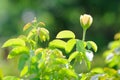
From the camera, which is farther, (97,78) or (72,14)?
(72,14)

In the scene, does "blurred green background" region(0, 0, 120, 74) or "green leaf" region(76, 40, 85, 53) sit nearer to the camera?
"green leaf" region(76, 40, 85, 53)

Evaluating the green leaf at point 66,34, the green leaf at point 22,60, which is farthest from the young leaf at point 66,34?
the green leaf at point 22,60

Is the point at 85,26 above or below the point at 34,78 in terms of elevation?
above

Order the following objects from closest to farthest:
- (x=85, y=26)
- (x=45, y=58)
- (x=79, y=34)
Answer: (x=45, y=58)
(x=85, y=26)
(x=79, y=34)

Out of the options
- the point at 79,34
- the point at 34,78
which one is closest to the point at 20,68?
the point at 34,78

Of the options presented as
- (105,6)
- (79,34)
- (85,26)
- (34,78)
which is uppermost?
(105,6)

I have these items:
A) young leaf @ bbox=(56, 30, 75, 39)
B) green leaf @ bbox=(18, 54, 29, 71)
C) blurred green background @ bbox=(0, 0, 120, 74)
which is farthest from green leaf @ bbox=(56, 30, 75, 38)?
blurred green background @ bbox=(0, 0, 120, 74)

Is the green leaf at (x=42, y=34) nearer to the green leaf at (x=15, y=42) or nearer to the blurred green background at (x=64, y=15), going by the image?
the green leaf at (x=15, y=42)

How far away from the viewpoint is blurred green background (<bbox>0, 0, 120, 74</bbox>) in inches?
376

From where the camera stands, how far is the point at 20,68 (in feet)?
4.34

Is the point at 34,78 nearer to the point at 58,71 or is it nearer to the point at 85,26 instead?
the point at 58,71

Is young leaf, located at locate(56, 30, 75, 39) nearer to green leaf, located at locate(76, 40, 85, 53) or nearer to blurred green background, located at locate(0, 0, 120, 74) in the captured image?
green leaf, located at locate(76, 40, 85, 53)

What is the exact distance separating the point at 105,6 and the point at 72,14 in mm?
813

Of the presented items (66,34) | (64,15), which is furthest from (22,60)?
(64,15)
